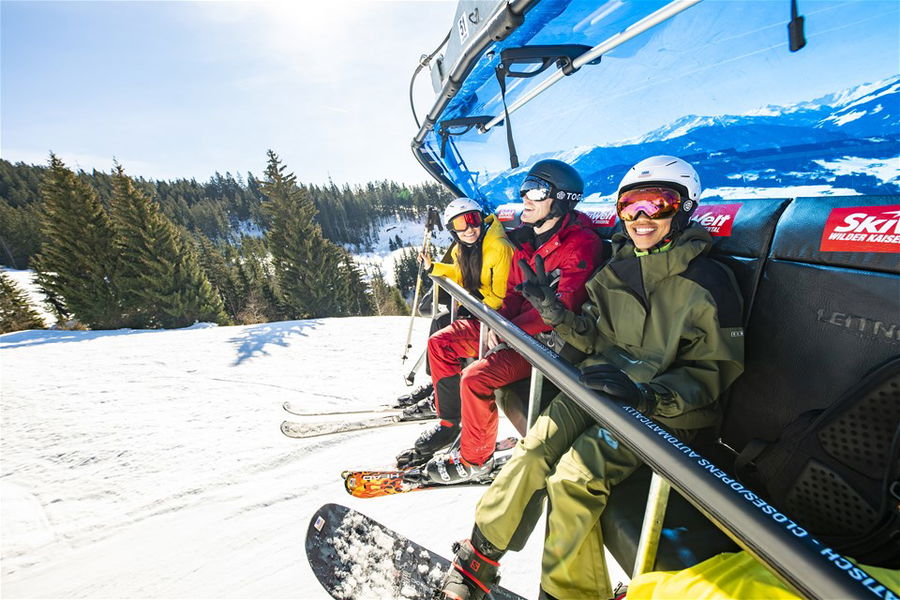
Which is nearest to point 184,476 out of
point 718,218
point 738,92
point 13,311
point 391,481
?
point 391,481

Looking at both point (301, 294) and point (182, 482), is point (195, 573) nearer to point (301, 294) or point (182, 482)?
point (182, 482)

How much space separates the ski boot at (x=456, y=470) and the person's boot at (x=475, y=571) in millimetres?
871

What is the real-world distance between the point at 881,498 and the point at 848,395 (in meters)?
0.32

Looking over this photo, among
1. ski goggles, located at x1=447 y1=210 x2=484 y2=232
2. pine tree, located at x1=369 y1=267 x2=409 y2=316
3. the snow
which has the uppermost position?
ski goggles, located at x1=447 y1=210 x2=484 y2=232

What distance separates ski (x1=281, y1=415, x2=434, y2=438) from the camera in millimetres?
4266

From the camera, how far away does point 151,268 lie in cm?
2242

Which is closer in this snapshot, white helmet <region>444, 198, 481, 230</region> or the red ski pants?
the red ski pants

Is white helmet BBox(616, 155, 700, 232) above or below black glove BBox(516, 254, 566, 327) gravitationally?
above

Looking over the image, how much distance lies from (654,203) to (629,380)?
45.1 inches

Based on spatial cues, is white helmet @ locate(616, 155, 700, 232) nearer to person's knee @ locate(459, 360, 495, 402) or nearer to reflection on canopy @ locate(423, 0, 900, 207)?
reflection on canopy @ locate(423, 0, 900, 207)

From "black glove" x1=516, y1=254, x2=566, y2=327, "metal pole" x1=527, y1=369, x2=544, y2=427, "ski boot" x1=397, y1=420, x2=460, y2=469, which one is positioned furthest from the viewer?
"ski boot" x1=397, y1=420, x2=460, y2=469

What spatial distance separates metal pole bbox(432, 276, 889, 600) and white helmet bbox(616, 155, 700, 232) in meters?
1.47

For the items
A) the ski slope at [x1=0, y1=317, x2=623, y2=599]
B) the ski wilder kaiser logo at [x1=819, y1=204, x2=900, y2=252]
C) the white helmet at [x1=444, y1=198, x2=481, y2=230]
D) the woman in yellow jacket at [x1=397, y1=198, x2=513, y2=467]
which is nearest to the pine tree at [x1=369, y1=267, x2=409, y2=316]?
the ski slope at [x1=0, y1=317, x2=623, y2=599]

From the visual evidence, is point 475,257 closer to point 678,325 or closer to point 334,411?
point 678,325
